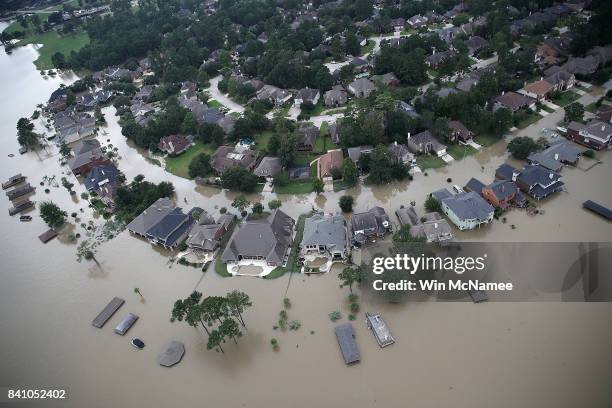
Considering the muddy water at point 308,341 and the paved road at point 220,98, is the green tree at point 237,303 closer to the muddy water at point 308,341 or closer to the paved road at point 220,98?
the muddy water at point 308,341

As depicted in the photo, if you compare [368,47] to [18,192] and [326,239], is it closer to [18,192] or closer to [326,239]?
[326,239]

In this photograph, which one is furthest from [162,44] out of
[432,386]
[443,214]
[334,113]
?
[432,386]

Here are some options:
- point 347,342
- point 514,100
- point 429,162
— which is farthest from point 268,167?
point 514,100

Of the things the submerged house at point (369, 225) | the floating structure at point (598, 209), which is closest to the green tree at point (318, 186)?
the submerged house at point (369, 225)

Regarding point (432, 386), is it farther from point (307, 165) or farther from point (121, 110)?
point (121, 110)

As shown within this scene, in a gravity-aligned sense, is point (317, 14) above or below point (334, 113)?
above

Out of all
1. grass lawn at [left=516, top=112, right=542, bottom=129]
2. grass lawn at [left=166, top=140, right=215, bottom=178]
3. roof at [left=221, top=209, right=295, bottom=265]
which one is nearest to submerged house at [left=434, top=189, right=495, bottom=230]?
roof at [left=221, top=209, right=295, bottom=265]

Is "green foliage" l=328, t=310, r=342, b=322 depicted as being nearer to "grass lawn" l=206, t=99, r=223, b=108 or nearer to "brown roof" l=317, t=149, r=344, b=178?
"brown roof" l=317, t=149, r=344, b=178
